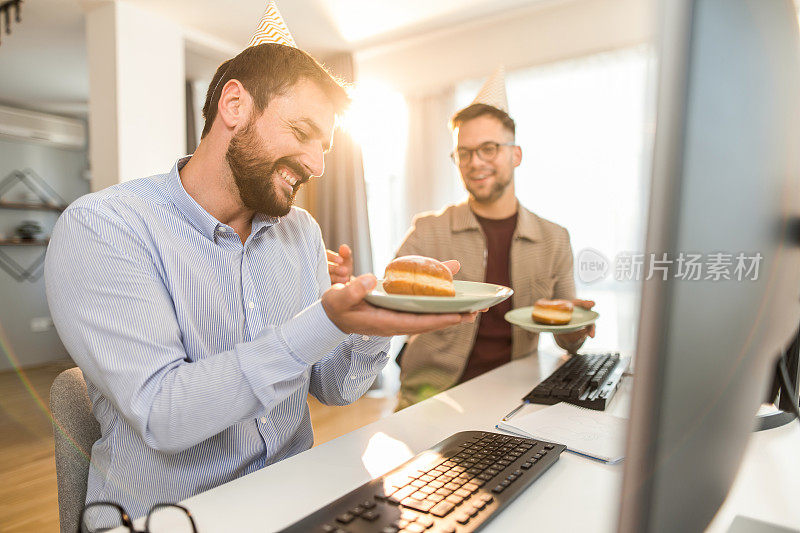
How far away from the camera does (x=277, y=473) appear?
85 cm

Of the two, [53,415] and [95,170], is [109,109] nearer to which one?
[95,170]

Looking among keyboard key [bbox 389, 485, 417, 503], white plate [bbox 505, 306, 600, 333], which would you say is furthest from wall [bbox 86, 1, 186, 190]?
keyboard key [bbox 389, 485, 417, 503]

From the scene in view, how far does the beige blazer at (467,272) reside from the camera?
6.06ft

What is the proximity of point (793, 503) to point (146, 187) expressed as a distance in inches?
48.4

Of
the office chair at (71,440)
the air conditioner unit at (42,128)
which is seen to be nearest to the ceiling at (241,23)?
the air conditioner unit at (42,128)

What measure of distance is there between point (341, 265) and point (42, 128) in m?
5.84

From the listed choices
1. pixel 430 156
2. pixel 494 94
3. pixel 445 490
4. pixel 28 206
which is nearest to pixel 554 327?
pixel 445 490

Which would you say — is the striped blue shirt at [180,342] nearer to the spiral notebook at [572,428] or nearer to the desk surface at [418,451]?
the desk surface at [418,451]

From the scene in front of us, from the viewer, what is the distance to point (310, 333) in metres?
0.81

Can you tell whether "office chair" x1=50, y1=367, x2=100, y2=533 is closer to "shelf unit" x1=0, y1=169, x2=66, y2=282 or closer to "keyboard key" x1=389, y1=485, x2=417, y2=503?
"keyboard key" x1=389, y1=485, x2=417, y2=503

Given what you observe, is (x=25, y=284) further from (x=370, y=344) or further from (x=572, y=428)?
(x=572, y=428)

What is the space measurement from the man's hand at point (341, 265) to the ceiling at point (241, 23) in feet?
8.24

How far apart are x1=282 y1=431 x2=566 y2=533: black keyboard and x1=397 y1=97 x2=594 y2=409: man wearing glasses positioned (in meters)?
0.97

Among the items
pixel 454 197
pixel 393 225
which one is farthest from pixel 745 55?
pixel 393 225
